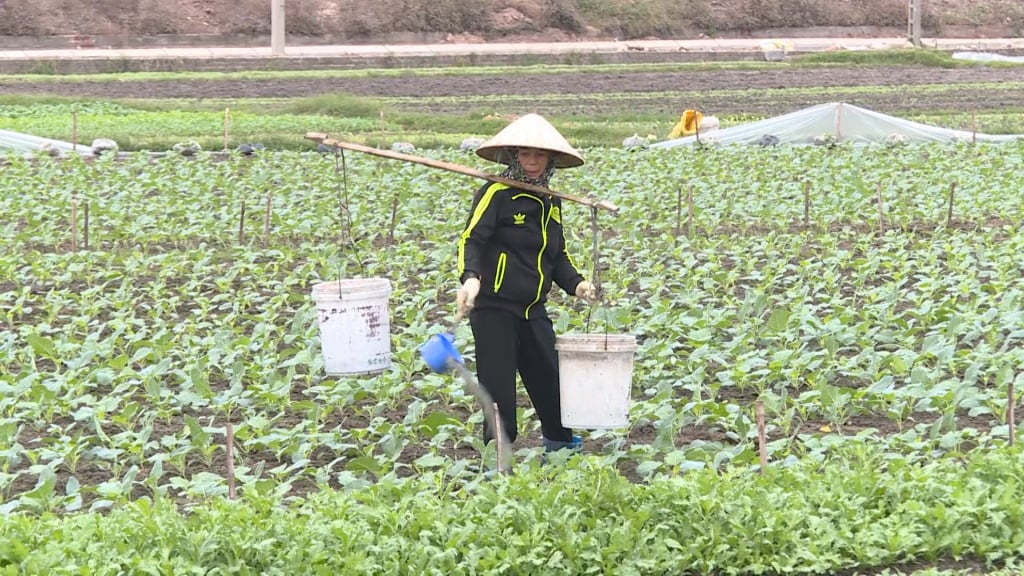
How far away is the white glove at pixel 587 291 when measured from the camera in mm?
5504

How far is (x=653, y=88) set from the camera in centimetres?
3128

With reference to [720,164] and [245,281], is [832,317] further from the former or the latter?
[720,164]

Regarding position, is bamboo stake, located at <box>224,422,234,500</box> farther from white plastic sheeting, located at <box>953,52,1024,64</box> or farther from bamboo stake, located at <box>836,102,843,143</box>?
white plastic sheeting, located at <box>953,52,1024,64</box>

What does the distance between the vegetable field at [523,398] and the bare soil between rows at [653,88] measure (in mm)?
13336

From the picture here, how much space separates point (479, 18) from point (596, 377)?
1812 inches

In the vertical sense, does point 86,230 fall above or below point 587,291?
below

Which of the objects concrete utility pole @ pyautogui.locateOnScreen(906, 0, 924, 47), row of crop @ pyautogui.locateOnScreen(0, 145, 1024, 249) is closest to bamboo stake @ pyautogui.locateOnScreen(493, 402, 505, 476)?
row of crop @ pyautogui.locateOnScreen(0, 145, 1024, 249)

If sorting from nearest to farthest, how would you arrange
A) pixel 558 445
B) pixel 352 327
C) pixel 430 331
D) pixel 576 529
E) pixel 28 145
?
pixel 576 529
pixel 558 445
pixel 352 327
pixel 430 331
pixel 28 145

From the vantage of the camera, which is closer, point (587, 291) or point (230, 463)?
point (230, 463)

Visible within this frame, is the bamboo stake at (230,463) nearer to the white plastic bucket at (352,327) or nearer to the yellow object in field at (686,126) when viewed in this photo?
the white plastic bucket at (352,327)

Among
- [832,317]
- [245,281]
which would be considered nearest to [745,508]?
[832,317]

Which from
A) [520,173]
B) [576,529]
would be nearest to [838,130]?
[520,173]

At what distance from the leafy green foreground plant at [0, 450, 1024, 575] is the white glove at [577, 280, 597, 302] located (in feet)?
2.37

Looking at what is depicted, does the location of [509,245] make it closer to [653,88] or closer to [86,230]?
[86,230]
